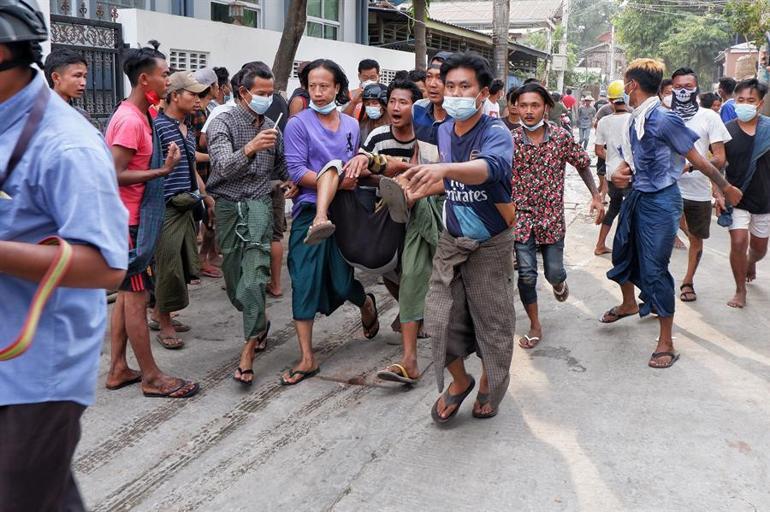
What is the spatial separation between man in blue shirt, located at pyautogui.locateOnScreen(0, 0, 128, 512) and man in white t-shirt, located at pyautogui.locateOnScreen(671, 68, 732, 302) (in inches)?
217

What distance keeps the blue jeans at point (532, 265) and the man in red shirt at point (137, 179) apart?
2300mm

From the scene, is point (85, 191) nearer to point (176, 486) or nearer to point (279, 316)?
point (176, 486)

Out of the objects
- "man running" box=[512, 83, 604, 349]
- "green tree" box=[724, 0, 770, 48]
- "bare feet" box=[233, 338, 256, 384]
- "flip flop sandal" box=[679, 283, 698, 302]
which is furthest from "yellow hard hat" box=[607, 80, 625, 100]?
"green tree" box=[724, 0, 770, 48]

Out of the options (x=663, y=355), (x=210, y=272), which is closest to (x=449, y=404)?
(x=663, y=355)

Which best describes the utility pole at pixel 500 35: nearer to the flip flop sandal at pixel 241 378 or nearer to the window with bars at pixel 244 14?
the window with bars at pixel 244 14

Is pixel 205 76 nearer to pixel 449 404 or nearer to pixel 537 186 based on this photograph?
pixel 537 186

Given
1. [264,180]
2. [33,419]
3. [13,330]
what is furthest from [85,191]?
[264,180]

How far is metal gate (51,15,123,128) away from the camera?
735 centimetres

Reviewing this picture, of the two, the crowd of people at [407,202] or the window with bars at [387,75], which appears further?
the window with bars at [387,75]

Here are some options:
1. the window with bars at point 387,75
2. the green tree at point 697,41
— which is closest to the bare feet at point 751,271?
the window with bars at point 387,75

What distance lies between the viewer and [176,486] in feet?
11.5

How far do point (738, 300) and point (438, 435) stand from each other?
361 cm

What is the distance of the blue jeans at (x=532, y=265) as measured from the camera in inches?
214

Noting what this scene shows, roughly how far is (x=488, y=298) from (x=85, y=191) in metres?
2.58
